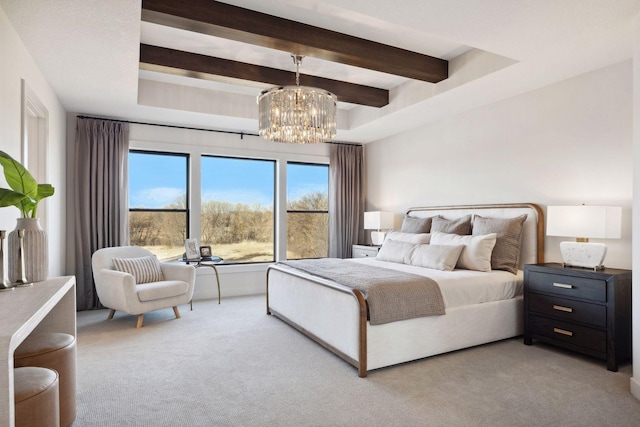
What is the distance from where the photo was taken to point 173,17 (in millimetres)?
2641

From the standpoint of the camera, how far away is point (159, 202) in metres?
5.43

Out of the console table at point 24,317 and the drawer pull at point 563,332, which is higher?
the console table at point 24,317

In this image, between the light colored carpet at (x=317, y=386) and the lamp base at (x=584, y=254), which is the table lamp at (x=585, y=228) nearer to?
the lamp base at (x=584, y=254)

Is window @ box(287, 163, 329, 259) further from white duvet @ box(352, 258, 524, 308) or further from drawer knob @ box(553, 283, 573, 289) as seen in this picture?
drawer knob @ box(553, 283, 573, 289)

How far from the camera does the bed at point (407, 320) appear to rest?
9.53 ft

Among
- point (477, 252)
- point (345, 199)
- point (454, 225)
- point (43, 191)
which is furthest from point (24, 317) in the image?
point (345, 199)

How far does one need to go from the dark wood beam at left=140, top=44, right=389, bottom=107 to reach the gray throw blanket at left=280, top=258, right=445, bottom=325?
2.16 meters

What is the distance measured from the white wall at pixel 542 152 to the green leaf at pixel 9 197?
4165 mm

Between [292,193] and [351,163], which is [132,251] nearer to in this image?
[292,193]

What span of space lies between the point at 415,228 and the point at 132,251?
3445 mm

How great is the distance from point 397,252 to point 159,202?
3299 millimetres

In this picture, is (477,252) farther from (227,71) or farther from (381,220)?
(227,71)

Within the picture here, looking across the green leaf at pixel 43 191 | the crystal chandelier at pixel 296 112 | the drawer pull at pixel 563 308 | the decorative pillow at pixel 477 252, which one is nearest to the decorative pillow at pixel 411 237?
the decorative pillow at pixel 477 252

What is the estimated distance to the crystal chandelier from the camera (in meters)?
3.33
